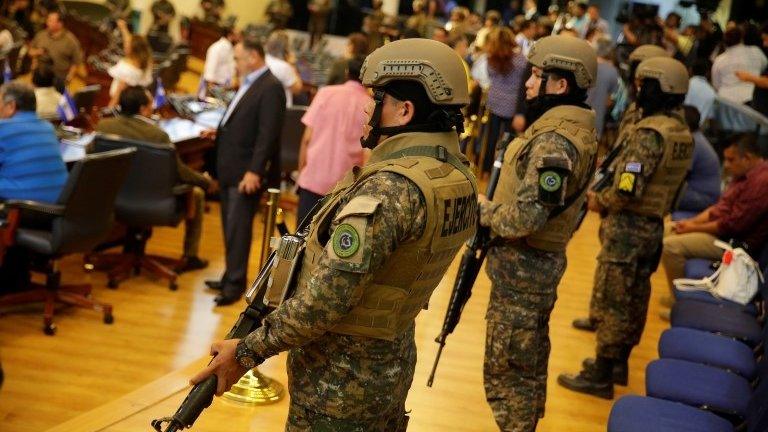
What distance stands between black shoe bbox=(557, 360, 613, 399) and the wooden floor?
55mm

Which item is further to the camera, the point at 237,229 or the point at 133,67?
the point at 133,67

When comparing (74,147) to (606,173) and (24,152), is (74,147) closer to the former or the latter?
(24,152)

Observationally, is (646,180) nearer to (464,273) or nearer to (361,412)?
(464,273)

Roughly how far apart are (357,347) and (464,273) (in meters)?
1.63

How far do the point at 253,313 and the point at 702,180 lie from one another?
18.2 ft

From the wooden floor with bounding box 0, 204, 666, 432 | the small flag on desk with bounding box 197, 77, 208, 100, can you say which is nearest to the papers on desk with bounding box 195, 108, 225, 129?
the small flag on desk with bounding box 197, 77, 208, 100

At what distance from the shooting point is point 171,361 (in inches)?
216

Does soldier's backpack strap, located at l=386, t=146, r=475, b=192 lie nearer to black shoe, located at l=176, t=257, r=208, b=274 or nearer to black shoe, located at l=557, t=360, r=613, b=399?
black shoe, located at l=557, t=360, r=613, b=399

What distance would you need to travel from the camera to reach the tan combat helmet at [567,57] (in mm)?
3912

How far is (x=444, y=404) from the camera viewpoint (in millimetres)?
4664

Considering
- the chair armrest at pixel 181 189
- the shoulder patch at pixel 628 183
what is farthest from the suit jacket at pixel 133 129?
the shoulder patch at pixel 628 183

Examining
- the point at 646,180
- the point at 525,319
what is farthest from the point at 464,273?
the point at 646,180

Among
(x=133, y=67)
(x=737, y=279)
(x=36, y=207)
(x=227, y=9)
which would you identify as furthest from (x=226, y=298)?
(x=227, y=9)

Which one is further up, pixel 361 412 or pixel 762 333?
pixel 361 412
